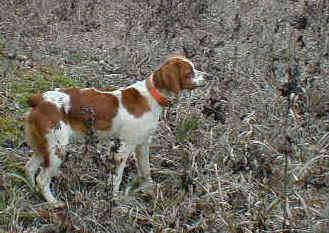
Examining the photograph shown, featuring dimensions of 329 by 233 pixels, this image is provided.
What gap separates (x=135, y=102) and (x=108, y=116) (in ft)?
0.82

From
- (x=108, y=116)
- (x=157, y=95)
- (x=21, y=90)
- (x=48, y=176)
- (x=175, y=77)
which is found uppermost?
(x=175, y=77)

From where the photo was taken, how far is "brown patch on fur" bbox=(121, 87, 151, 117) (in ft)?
18.4

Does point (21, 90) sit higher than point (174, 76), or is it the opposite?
point (174, 76)

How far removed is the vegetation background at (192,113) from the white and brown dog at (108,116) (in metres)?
0.17

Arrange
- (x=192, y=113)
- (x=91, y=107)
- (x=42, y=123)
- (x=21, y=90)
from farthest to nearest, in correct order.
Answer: (x=21, y=90), (x=192, y=113), (x=91, y=107), (x=42, y=123)

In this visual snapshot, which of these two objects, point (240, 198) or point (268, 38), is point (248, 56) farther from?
point (240, 198)

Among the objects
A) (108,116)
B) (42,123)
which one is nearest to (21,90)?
(108,116)

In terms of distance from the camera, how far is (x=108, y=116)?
559 centimetres

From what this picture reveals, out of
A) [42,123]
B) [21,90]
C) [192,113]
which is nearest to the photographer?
[42,123]

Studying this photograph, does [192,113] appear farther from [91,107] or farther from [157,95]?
[91,107]

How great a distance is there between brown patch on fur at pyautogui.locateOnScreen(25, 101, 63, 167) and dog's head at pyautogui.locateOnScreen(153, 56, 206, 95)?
86 centimetres

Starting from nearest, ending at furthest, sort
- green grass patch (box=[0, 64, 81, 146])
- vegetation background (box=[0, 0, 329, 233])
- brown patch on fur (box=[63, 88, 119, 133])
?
vegetation background (box=[0, 0, 329, 233])
brown patch on fur (box=[63, 88, 119, 133])
green grass patch (box=[0, 64, 81, 146])

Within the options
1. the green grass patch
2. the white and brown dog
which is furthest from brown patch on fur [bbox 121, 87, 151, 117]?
the green grass patch

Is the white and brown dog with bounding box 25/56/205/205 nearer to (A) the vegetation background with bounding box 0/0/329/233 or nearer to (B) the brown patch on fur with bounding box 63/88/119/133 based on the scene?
(B) the brown patch on fur with bounding box 63/88/119/133
